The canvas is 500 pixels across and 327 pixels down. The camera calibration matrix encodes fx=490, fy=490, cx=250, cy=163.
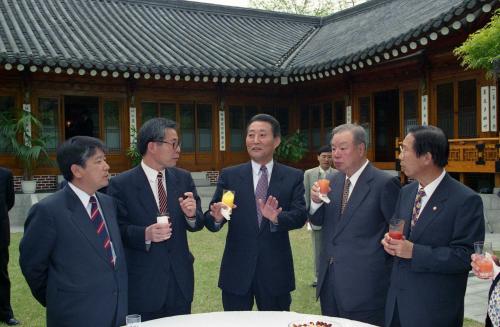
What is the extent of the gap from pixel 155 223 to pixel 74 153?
2.35 feet

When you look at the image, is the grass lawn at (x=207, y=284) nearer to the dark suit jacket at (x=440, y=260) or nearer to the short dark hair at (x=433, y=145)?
the dark suit jacket at (x=440, y=260)

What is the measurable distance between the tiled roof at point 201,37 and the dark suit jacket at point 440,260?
6.29 m

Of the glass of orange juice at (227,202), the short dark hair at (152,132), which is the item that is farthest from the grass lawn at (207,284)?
the short dark hair at (152,132)

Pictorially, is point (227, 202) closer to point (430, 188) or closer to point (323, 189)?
point (323, 189)

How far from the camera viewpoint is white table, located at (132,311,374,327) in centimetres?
270

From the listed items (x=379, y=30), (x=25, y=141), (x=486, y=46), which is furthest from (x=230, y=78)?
(x=486, y=46)

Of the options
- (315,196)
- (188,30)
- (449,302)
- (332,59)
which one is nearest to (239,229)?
(315,196)

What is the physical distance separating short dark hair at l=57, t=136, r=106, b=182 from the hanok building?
7356 mm

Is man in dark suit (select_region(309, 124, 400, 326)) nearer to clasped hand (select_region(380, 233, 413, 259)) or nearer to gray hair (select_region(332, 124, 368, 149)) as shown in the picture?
gray hair (select_region(332, 124, 368, 149))

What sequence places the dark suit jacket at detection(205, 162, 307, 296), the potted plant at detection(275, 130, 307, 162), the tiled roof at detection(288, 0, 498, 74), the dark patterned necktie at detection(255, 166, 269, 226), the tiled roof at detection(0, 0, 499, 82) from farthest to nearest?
the potted plant at detection(275, 130, 307, 162)
the tiled roof at detection(0, 0, 499, 82)
the tiled roof at detection(288, 0, 498, 74)
the dark patterned necktie at detection(255, 166, 269, 226)
the dark suit jacket at detection(205, 162, 307, 296)

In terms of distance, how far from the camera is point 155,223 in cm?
333

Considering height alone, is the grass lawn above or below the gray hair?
below

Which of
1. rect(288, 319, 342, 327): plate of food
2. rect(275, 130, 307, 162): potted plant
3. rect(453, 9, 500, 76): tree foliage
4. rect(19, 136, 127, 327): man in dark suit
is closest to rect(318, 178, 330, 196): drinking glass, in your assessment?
rect(288, 319, 342, 327): plate of food

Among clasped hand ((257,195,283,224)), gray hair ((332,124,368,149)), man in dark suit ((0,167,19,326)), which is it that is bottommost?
man in dark suit ((0,167,19,326))
